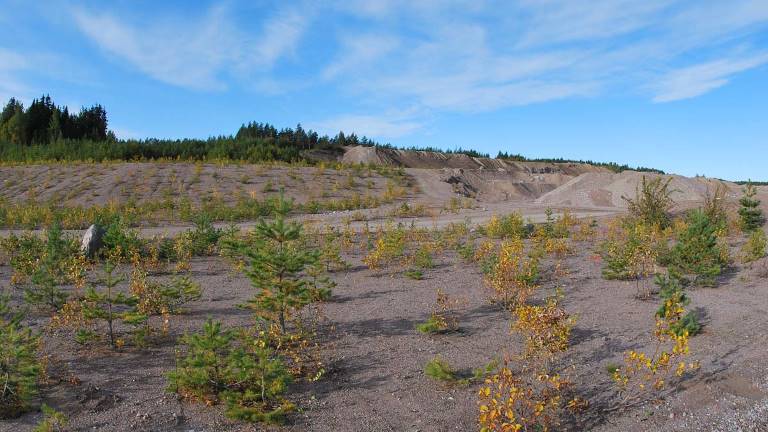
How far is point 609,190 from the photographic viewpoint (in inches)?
1136

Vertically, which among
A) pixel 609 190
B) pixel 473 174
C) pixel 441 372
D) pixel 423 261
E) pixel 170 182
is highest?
pixel 473 174

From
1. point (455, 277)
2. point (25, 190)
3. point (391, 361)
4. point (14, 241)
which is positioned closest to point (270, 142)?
point (25, 190)

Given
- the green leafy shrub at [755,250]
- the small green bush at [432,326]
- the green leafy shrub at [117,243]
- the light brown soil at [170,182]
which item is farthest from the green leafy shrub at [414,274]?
the light brown soil at [170,182]

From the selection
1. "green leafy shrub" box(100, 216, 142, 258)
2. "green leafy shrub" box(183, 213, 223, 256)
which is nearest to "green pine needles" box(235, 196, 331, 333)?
"green leafy shrub" box(100, 216, 142, 258)

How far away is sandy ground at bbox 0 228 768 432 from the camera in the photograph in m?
4.36

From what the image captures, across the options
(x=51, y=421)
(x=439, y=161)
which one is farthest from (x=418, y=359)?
(x=439, y=161)

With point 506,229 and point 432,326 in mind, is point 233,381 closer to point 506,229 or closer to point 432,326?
point 432,326

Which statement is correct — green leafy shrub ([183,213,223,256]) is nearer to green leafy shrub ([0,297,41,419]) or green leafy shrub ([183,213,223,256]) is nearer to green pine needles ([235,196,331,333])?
green pine needles ([235,196,331,333])

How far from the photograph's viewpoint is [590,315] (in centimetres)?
695

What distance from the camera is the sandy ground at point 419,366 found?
436cm

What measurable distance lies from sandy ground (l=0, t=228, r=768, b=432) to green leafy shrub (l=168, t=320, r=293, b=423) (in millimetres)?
119

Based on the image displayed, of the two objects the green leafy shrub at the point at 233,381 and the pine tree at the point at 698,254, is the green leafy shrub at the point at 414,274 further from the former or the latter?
the green leafy shrub at the point at 233,381

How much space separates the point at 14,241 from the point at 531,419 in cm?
1065

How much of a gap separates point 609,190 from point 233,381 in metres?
27.7
